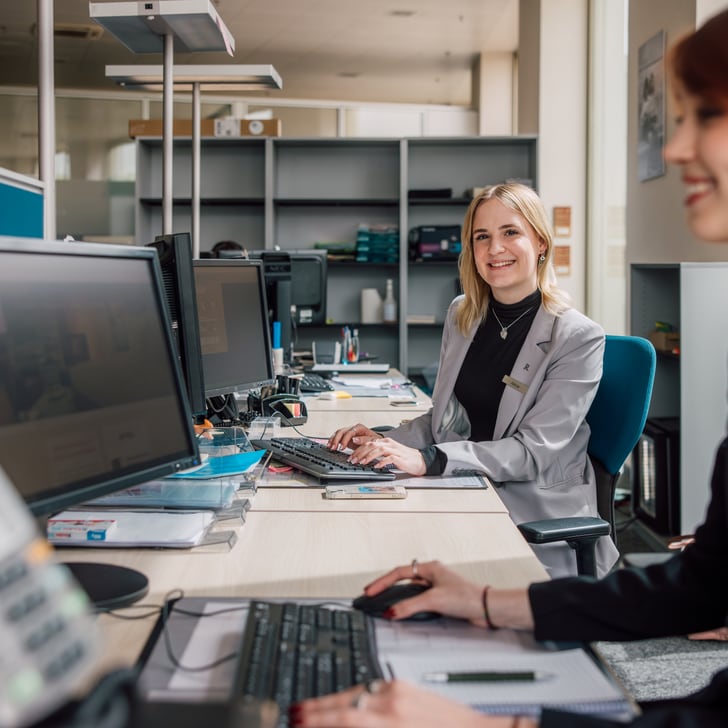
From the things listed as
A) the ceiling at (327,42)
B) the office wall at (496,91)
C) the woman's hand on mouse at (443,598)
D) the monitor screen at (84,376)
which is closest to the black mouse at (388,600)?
the woman's hand on mouse at (443,598)

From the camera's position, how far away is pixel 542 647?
96 centimetres

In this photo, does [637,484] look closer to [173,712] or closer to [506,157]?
[506,157]

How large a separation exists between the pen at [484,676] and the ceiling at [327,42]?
6544mm

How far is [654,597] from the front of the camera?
1021 mm

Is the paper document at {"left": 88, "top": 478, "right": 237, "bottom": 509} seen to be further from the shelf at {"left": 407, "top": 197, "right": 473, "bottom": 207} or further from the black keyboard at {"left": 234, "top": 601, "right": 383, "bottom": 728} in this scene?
the shelf at {"left": 407, "top": 197, "right": 473, "bottom": 207}

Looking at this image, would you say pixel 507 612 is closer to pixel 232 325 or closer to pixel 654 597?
pixel 654 597

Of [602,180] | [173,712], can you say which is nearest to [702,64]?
[173,712]

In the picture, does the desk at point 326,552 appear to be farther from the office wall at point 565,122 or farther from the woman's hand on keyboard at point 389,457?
the office wall at point 565,122

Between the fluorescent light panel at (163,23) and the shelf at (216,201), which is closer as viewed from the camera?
the fluorescent light panel at (163,23)

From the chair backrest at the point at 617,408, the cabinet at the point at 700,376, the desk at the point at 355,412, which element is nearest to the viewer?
the chair backrest at the point at 617,408

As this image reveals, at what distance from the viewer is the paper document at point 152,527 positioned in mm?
1279

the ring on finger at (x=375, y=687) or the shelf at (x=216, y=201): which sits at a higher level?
the shelf at (x=216, y=201)

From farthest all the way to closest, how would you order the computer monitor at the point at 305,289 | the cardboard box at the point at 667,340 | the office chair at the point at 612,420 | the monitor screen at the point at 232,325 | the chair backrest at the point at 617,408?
the computer monitor at the point at 305,289 → the cardboard box at the point at 667,340 → the monitor screen at the point at 232,325 → the chair backrest at the point at 617,408 → the office chair at the point at 612,420

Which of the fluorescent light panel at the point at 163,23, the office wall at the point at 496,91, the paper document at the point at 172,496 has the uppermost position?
the office wall at the point at 496,91
